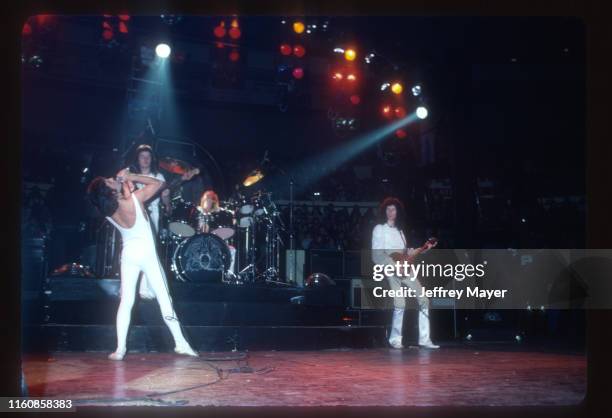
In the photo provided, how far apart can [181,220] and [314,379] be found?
6375mm

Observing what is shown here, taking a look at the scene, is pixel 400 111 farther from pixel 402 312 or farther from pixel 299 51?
pixel 402 312

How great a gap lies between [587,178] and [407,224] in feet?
34.2

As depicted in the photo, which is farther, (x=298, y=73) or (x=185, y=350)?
(x=298, y=73)

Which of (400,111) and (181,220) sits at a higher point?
(400,111)

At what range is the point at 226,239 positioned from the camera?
11.7 meters

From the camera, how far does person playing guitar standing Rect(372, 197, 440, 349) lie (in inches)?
336

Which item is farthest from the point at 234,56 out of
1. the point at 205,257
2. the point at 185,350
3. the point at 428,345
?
the point at 185,350

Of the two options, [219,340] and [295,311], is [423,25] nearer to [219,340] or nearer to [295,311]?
[295,311]

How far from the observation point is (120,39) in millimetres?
13625

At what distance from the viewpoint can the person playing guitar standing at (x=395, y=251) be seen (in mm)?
8531

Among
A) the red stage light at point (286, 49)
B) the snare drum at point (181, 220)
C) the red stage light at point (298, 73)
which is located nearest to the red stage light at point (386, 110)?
the red stage light at point (298, 73)

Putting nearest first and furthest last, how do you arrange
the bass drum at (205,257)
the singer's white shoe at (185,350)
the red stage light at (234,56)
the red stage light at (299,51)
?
1. the singer's white shoe at (185,350)
2. the bass drum at (205,257)
3. the red stage light at (299,51)
4. the red stage light at (234,56)

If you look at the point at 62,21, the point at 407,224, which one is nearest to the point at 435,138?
the point at 407,224

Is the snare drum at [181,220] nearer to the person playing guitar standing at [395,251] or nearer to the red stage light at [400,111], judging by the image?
the person playing guitar standing at [395,251]
